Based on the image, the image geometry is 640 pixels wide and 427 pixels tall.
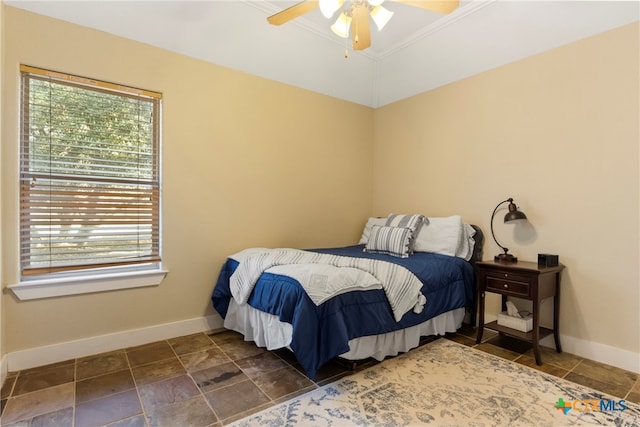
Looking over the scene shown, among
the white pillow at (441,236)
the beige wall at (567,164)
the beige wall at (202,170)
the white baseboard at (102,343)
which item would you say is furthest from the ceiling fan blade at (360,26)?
the white baseboard at (102,343)

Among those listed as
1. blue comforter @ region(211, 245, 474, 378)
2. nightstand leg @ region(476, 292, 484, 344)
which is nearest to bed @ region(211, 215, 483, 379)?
blue comforter @ region(211, 245, 474, 378)

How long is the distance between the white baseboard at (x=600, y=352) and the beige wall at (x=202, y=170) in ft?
7.34

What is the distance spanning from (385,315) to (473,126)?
82.2 inches

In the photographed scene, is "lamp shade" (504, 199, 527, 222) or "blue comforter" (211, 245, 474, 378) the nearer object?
"blue comforter" (211, 245, 474, 378)

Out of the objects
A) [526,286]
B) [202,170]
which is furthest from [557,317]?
[202,170]

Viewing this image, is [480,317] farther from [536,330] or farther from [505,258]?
[505,258]

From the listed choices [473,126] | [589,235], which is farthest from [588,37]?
[589,235]

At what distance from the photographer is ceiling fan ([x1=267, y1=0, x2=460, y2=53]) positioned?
80.6 inches

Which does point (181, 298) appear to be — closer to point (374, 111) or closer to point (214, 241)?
point (214, 241)

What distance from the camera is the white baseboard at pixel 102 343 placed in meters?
2.21

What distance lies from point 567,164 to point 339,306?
210cm

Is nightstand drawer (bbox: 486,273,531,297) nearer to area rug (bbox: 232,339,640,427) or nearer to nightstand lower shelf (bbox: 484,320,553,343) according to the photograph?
nightstand lower shelf (bbox: 484,320,553,343)

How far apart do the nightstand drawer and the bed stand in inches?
11.0

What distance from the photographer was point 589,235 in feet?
8.10
